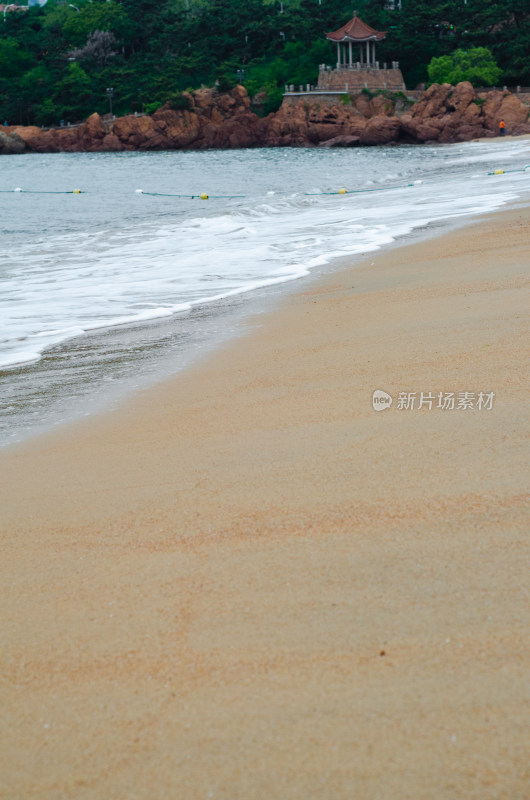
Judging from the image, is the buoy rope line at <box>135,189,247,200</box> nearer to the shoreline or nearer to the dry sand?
the shoreline

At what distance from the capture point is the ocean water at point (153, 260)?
176 inches

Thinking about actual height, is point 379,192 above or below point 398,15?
→ below

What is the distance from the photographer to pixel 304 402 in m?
3.27

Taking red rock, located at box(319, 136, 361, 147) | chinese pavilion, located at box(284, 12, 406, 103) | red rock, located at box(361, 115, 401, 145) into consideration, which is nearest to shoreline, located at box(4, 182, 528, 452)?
red rock, located at box(361, 115, 401, 145)

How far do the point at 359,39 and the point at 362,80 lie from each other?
179 inches

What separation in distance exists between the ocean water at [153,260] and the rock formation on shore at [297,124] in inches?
1049

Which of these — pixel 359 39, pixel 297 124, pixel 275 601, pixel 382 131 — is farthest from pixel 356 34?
pixel 275 601

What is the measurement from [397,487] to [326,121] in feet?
180

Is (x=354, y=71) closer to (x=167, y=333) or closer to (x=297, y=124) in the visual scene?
(x=297, y=124)

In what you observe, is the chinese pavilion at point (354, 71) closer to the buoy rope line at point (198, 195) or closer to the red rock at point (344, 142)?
the red rock at point (344, 142)

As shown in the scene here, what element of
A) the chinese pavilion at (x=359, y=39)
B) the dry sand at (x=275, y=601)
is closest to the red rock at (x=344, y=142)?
the chinese pavilion at (x=359, y=39)

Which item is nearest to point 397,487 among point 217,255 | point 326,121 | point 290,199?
point 217,255

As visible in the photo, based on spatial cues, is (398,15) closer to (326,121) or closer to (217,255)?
(326,121)

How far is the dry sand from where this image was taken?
1.37 metres
